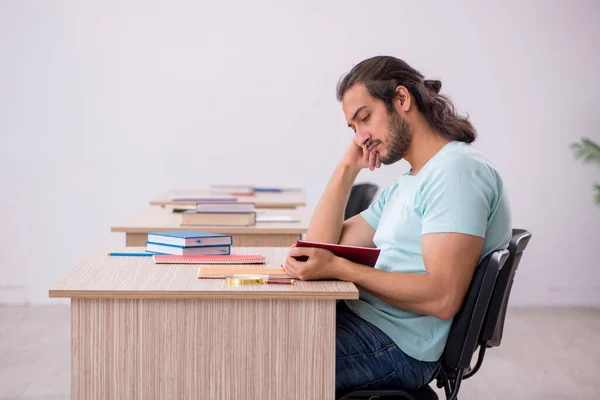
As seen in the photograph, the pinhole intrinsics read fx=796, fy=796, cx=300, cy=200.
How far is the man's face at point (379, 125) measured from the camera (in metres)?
2.11

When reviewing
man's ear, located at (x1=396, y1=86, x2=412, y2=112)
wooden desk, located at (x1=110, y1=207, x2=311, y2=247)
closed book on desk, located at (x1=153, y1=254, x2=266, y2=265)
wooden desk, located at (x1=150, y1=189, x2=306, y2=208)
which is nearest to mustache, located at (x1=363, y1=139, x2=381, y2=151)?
man's ear, located at (x1=396, y1=86, x2=412, y2=112)

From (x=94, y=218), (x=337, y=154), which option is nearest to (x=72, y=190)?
(x=94, y=218)

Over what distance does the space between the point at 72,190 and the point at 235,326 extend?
3.96 m

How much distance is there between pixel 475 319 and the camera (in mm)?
1854

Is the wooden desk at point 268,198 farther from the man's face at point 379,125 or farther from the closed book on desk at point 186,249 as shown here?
the man's face at point 379,125

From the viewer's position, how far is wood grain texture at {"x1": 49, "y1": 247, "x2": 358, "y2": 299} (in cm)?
176

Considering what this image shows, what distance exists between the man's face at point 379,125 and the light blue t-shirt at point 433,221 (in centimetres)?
10

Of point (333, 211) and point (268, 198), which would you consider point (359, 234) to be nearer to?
point (333, 211)

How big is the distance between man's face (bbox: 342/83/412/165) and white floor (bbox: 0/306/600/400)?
1.74 m

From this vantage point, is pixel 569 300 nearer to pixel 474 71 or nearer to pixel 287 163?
pixel 474 71

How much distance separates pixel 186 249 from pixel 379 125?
2.12ft

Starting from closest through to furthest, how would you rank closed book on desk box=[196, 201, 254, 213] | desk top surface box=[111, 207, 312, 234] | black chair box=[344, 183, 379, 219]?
desk top surface box=[111, 207, 312, 234] → closed book on desk box=[196, 201, 254, 213] → black chair box=[344, 183, 379, 219]

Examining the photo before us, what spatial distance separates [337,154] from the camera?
18.3 ft

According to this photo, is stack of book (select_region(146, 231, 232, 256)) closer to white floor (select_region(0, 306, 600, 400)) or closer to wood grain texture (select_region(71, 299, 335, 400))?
wood grain texture (select_region(71, 299, 335, 400))
